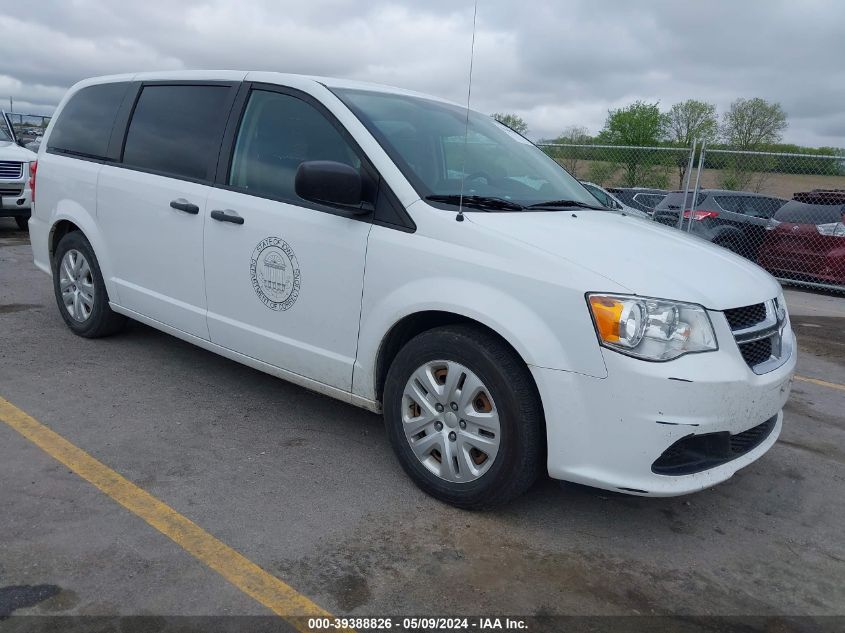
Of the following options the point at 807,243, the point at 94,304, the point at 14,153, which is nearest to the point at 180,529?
the point at 94,304

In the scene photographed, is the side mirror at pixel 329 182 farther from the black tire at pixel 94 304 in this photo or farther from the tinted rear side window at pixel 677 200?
the tinted rear side window at pixel 677 200

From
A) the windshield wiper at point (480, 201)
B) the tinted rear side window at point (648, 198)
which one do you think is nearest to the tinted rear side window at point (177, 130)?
the windshield wiper at point (480, 201)

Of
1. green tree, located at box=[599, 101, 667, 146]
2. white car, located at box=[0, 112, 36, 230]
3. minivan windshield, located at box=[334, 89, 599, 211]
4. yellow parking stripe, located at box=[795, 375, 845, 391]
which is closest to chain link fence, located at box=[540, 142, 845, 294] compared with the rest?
yellow parking stripe, located at box=[795, 375, 845, 391]

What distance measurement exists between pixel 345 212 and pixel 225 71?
5.00 ft

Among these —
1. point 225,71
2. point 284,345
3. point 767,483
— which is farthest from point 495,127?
point 767,483

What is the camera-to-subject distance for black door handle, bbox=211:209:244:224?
13.1ft

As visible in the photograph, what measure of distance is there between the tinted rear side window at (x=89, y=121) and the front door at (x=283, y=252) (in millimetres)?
1472

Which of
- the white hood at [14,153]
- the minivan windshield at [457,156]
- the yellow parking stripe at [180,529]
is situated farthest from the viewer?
the white hood at [14,153]

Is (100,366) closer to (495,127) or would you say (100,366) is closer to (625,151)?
(495,127)

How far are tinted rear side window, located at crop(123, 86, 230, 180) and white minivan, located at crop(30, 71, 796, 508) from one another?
0.02m

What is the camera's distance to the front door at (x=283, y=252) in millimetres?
3619

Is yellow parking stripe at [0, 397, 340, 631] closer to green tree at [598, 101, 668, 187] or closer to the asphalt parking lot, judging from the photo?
the asphalt parking lot

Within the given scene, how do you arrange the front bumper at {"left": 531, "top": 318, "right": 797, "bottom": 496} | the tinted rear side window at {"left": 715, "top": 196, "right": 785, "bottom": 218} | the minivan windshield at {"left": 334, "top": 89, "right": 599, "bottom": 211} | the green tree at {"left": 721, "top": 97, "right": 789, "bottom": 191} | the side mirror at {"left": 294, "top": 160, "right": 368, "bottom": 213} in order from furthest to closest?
the green tree at {"left": 721, "top": 97, "right": 789, "bottom": 191}
the tinted rear side window at {"left": 715, "top": 196, "right": 785, "bottom": 218}
the minivan windshield at {"left": 334, "top": 89, "right": 599, "bottom": 211}
the side mirror at {"left": 294, "top": 160, "right": 368, "bottom": 213}
the front bumper at {"left": 531, "top": 318, "right": 797, "bottom": 496}

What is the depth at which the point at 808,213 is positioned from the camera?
36.8ft
